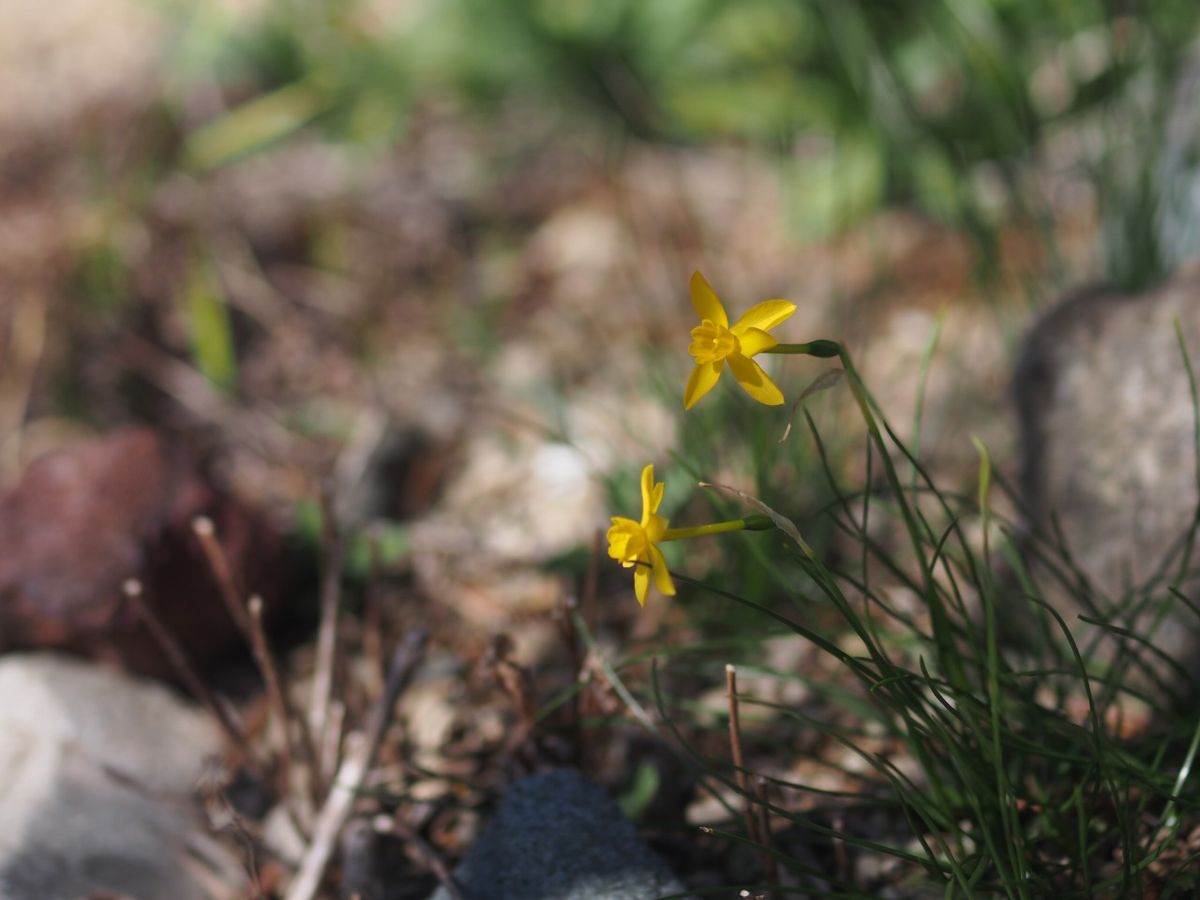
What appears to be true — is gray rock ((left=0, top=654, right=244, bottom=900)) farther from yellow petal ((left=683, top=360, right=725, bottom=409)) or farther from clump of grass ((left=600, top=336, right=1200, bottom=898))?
yellow petal ((left=683, top=360, right=725, bottom=409))

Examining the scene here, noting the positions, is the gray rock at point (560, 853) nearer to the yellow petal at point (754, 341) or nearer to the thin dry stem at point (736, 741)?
the thin dry stem at point (736, 741)

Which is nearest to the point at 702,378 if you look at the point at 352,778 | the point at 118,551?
the point at 352,778

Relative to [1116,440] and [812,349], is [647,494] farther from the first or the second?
[1116,440]

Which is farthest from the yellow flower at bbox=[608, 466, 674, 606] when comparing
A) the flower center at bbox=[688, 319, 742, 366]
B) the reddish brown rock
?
the reddish brown rock

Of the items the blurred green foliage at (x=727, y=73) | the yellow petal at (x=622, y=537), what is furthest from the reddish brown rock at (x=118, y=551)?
the blurred green foliage at (x=727, y=73)

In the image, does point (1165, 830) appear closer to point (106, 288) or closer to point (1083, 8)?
point (1083, 8)
